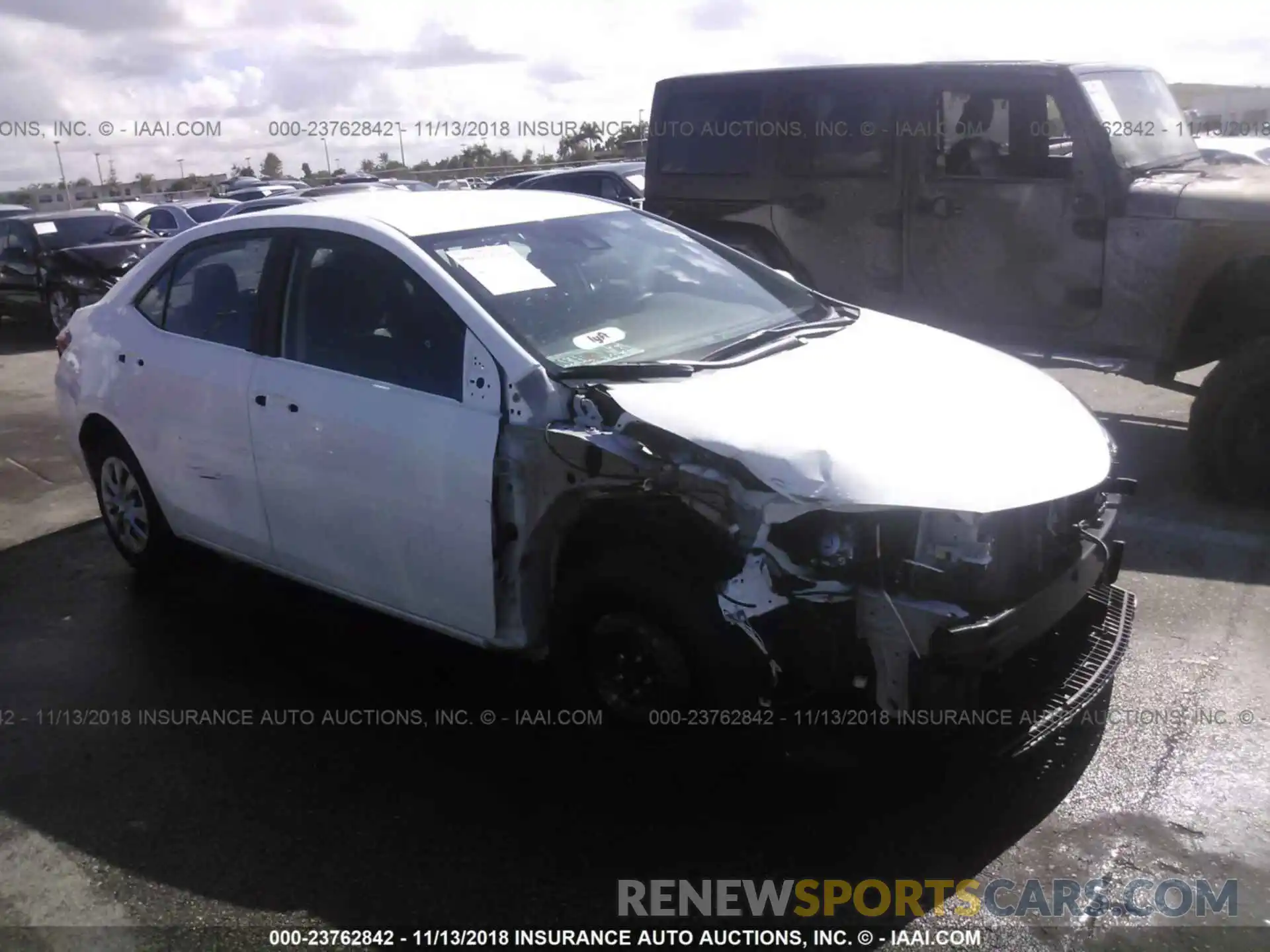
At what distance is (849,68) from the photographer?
7191mm

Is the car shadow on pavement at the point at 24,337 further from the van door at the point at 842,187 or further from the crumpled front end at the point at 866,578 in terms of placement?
the crumpled front end at the point at 866,578

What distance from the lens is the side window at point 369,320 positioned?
12.2ft

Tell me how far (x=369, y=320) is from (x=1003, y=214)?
13.8 feet

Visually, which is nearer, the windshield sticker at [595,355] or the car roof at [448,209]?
the windshield sticker at [595,355]

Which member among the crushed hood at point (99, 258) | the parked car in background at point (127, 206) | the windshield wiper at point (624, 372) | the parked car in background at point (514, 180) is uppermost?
the parked car in background at point (514, 180)

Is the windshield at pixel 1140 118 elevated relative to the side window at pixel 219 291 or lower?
elevated

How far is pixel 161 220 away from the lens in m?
21.6

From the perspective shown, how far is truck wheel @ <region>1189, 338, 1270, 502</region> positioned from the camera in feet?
18.4

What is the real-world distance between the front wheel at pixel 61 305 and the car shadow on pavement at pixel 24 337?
29 centimetres


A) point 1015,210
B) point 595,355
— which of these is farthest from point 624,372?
point 1015,210

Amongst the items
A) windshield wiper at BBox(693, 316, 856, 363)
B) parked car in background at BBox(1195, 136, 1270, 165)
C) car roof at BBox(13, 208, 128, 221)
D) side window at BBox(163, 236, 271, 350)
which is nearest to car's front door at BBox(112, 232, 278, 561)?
side window at BBox(163, 236, 271, 350)

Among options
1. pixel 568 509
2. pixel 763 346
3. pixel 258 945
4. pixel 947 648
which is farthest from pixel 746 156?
pixel 258 945

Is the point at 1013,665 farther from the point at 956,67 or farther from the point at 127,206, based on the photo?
the point at 127,206

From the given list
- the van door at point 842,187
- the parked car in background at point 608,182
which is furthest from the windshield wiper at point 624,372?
the parked car in background at point 608,182
